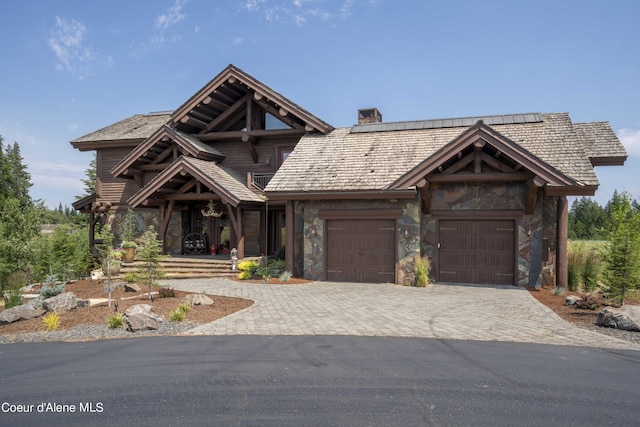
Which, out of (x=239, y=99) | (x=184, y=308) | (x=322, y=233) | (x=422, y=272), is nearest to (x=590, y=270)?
(x=422, y=272)

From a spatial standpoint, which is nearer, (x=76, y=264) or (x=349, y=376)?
(x=349, y=376)

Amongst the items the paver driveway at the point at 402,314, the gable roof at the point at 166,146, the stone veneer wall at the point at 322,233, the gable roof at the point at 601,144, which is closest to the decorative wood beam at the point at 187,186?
the gable roof at the point at 166,146

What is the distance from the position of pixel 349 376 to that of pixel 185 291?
8.44 m

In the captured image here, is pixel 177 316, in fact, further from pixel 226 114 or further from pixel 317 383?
pixel 226 114

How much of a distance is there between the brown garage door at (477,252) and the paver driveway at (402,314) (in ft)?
2.19

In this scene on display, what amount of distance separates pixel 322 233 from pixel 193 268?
222 inches

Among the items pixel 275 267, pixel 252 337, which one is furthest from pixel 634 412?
pixel 275 267

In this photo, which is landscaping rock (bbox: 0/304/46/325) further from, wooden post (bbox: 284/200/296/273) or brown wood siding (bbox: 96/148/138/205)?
brown wood siding (bbox: 96/148/138/205)

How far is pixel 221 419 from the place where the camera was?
4.27m

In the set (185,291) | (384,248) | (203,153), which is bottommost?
(185,291)

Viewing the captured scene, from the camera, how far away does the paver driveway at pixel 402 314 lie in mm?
7617

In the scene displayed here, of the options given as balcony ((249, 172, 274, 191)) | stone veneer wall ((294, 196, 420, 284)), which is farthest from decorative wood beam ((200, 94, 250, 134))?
stone veneer wall ((294, 196, 420, 284))

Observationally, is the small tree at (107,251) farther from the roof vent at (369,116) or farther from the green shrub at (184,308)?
the roof vent at (369,116)

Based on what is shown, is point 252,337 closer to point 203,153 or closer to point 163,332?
point 163,332
